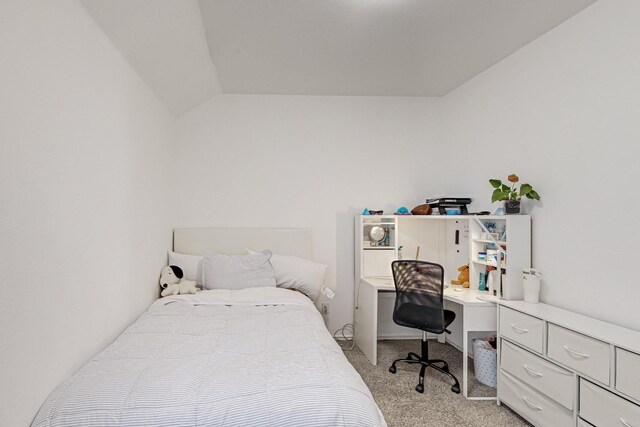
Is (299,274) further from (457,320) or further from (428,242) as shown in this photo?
(457,320)

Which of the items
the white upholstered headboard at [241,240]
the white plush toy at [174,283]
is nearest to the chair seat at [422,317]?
the white upholstered headboard at [241,240]

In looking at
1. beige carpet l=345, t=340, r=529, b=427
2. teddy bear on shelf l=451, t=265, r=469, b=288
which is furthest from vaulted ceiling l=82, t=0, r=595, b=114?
beige carpet l=345, t=340, r=529, b=427

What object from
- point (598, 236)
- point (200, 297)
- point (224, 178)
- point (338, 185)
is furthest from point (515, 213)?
point (224, 178)

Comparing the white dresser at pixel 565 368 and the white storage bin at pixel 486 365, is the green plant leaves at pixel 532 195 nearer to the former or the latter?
the white dresser at pixel 565 368

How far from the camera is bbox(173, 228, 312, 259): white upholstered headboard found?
381cm

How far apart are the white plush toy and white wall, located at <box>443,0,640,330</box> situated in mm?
2697

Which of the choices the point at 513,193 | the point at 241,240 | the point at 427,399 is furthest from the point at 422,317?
the point at 241,240

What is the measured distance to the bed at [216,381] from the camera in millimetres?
1447

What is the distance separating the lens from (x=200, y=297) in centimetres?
304

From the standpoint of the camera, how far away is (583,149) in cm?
240

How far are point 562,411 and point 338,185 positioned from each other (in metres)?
2.66

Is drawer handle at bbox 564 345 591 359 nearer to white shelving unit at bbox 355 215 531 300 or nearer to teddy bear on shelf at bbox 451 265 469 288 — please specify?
white shelving unit at bbox 355 215 531 300

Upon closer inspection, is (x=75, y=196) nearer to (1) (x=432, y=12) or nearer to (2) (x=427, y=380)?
(1) (x=432, y=12)

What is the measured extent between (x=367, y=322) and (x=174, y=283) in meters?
1.74
